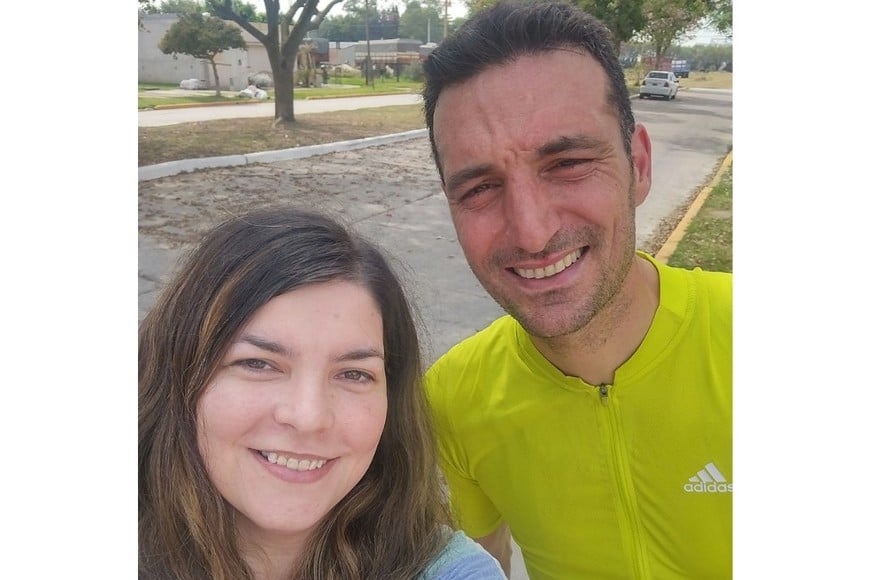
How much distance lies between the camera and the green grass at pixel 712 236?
2.57ft

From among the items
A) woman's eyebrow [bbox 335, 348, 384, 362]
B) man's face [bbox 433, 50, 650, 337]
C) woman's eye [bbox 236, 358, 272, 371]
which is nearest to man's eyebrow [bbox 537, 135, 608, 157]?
man's face [bbox 433, 50, 650, 337]

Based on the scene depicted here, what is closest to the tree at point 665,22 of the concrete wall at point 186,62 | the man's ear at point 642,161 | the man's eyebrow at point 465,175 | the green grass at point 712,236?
the man's ear at point 642,161

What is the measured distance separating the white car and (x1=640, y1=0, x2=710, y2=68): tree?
2 cm

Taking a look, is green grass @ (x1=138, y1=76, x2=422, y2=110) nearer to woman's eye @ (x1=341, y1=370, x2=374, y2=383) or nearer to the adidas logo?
woman's eye @ (x1=341, y1=370, x2=374, y2=383)

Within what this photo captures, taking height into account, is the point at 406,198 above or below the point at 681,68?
below

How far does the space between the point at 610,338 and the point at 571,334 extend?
0.07m

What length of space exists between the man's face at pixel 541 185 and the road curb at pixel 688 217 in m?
0.10

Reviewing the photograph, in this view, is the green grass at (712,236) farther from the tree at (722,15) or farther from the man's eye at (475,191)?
the man's eye at (475,191)

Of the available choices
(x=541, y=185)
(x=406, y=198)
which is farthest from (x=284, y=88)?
(x=541, y=185)

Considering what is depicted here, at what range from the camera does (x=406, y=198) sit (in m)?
1.14

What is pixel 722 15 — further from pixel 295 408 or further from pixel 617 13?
pixel 295 408
